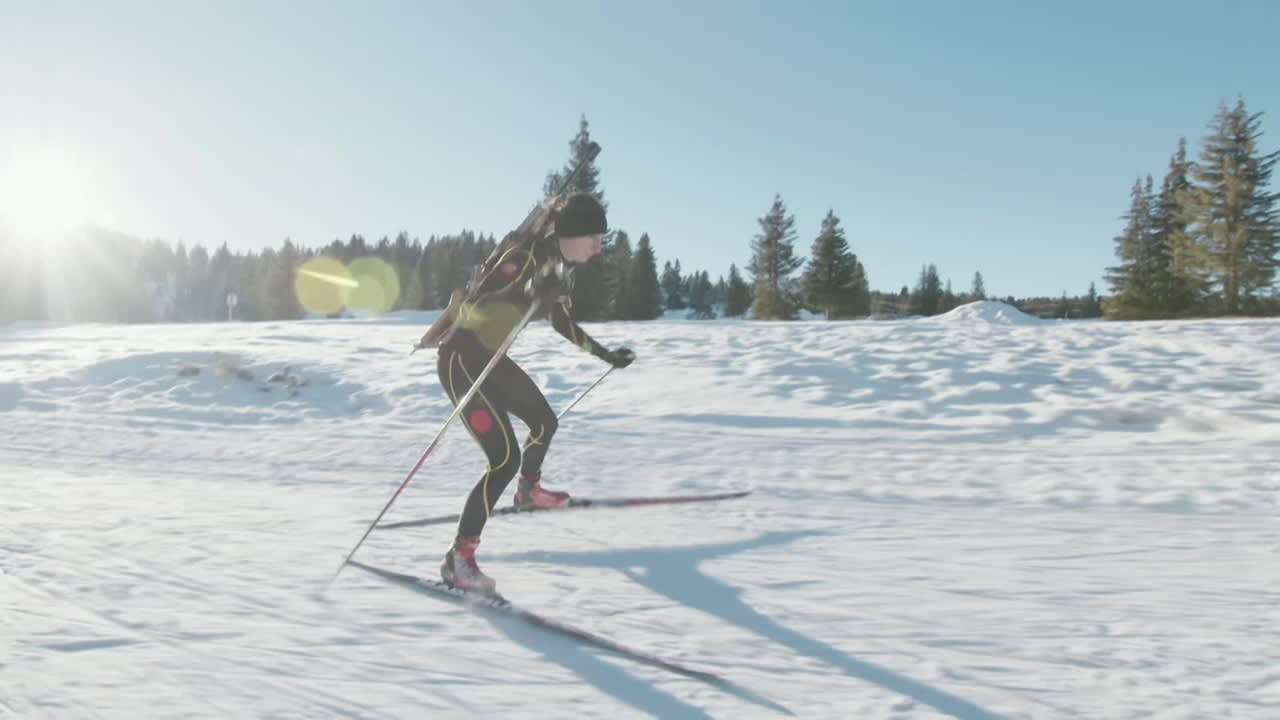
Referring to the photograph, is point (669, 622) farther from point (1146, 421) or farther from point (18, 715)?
point (1146, 421)

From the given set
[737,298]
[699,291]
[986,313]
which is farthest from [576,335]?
[699,291]

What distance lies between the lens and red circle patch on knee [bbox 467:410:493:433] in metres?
3.35

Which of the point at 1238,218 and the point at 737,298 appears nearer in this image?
the point at 1238,218

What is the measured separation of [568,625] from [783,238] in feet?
153

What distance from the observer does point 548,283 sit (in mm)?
3432

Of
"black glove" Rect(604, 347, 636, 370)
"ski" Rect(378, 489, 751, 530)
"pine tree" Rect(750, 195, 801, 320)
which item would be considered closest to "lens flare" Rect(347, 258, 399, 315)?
"pine tree" Rect(750, 195, 801, 320)

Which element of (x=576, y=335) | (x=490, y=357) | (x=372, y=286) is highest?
(x=372, y=286)

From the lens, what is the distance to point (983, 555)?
3551 mm

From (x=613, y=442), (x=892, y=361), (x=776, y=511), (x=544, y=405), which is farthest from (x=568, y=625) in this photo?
(x=892, y=361)

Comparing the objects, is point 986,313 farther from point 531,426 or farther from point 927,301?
point 927,301

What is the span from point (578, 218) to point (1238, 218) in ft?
124

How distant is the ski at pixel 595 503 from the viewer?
429 cm

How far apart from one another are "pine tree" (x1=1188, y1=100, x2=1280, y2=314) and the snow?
28.1 m

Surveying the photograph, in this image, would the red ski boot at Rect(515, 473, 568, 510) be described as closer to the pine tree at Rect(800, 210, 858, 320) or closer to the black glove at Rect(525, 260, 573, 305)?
the black glove at Rect(525, 260, 573, 305)
